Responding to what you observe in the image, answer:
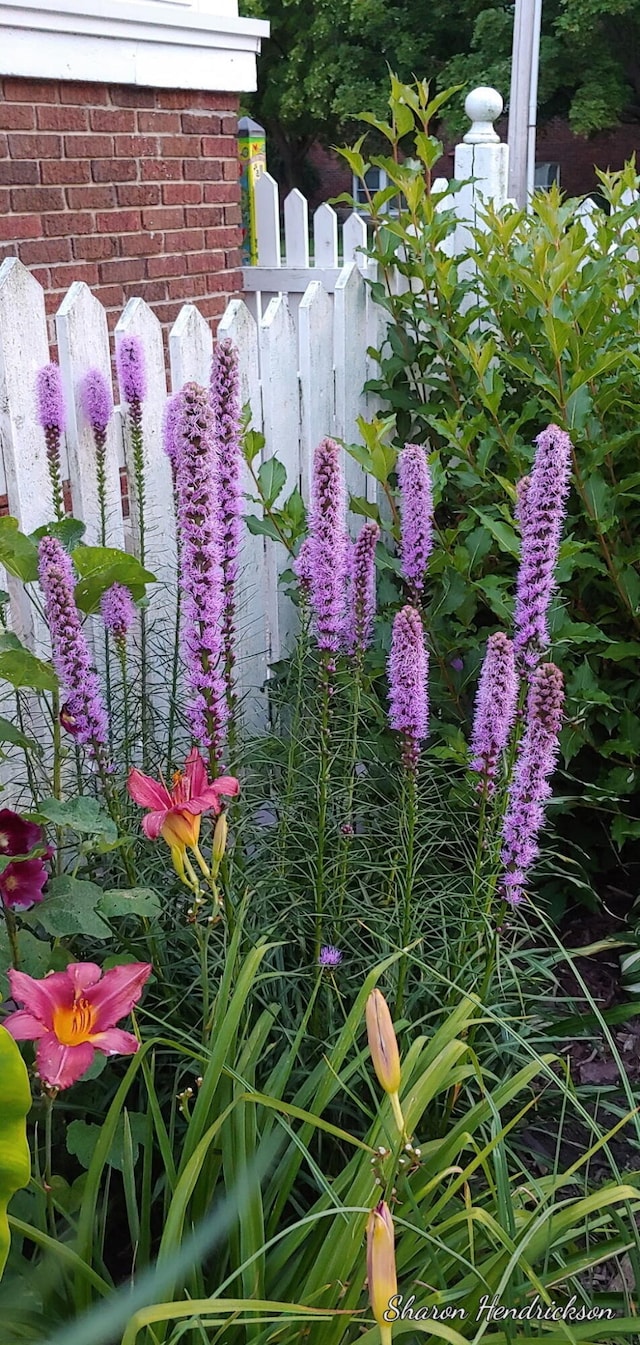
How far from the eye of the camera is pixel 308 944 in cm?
207

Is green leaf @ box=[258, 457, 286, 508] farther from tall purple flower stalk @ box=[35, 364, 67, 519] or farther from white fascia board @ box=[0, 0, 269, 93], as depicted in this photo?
white fascia board @ box=[0, 0, 269, 93]

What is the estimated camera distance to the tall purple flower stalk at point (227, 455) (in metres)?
1.69

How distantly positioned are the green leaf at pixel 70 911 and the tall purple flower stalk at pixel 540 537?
74 cm

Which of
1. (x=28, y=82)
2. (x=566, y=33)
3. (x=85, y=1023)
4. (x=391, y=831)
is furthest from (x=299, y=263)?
(x=566, y=33)

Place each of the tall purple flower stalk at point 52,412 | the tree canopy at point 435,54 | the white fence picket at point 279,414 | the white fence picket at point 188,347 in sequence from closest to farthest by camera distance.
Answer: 1. the tall purple flower stalk at point 52,412
2. the white fence picket at point 188,347
3. the white fence picket at point 279,414
4. the tree canopy at point 435,54

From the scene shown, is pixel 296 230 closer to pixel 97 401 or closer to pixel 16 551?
pixel 97 401

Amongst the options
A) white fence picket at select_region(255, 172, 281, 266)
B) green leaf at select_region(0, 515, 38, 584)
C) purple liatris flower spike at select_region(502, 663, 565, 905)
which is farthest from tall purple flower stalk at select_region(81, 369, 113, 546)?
white fence picket at select_region(255, 172, 281, 266)

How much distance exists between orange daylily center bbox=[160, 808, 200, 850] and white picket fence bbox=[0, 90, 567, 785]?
1.09 metres

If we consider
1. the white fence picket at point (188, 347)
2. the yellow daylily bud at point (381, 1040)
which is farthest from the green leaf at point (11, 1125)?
the white fence picket at point (188, 347)

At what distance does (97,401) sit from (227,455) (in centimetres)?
72

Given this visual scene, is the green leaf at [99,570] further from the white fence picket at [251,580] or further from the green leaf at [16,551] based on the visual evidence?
the white fence picket at [251,580]

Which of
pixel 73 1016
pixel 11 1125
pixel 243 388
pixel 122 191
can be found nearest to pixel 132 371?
pixel 243 388

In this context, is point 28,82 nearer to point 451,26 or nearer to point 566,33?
point 566,33

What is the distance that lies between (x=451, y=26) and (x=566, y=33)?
343cm
